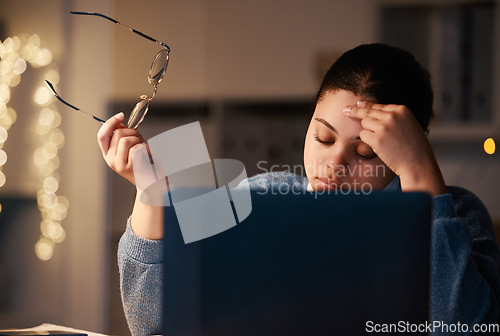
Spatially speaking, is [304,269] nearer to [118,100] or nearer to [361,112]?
[361,112]

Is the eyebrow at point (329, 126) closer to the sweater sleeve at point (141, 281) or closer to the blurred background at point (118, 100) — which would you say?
the sweater sleeve at point (141, 281)

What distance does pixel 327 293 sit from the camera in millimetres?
617

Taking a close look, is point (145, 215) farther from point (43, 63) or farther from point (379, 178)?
point (43, 63)

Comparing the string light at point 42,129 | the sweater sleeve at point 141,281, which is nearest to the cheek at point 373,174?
the sweater sleeve at point 141,281

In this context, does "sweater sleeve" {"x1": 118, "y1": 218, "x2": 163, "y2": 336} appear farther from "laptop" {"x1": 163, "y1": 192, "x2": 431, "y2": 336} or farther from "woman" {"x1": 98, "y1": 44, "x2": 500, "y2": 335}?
"laptop" {"x1": 163, "y1": 192, "x2": 431, "y2": 336}

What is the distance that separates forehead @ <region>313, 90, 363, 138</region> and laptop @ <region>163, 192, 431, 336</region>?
0.44 m

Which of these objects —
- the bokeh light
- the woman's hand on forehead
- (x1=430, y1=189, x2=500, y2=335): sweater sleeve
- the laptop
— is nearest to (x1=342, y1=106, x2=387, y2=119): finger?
the woman's hand on forehead

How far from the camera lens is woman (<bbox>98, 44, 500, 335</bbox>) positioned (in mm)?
829

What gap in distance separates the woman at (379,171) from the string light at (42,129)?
2085 mm

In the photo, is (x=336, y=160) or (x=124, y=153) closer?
(x=124, y=153)

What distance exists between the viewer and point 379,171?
110cm

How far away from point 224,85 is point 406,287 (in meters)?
2.45

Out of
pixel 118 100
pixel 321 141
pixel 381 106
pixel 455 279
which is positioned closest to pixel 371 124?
pixel 381 106

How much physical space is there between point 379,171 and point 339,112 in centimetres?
14
